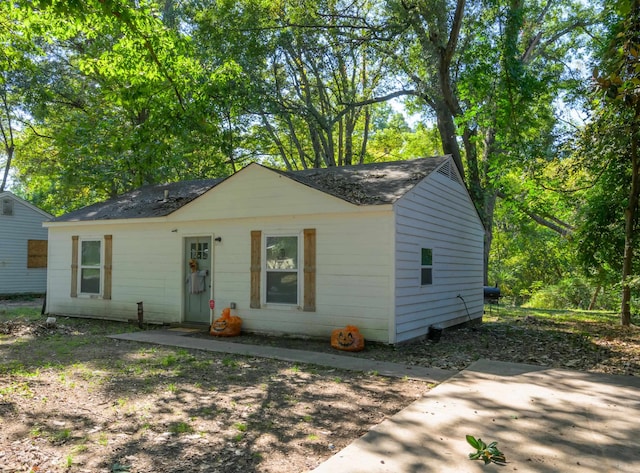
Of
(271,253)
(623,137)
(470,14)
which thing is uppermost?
(470,14)

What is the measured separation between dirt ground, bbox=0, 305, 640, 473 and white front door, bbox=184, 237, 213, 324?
5.93 feet

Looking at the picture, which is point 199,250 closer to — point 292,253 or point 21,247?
point 292,253

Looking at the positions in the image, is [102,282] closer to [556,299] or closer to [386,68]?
[386,68]

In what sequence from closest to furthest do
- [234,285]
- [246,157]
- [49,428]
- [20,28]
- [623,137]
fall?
1. [49,428]
2. [623,137]
3. [234,285]
4. [20,28]
5. [246,157]

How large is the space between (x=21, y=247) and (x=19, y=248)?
9cm

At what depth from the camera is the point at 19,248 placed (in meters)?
19.3

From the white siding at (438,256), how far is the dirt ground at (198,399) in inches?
32.9

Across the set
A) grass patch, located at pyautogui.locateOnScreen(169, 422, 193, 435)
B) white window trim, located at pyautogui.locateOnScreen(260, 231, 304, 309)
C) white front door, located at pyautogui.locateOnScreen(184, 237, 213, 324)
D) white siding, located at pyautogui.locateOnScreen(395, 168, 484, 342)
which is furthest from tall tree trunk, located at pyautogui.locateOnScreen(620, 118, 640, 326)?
grass patch, located at pyautogui.locateOnScreen(169, 422, 193, 435)

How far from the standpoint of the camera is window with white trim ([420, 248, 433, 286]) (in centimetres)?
939

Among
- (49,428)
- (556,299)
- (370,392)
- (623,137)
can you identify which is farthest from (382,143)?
(49,428)

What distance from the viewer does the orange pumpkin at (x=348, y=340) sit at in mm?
7965

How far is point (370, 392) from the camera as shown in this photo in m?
5.52

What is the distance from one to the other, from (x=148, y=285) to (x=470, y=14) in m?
13.0

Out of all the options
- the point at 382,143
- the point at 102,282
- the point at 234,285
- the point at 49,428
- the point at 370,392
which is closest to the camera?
the point at 49,428
